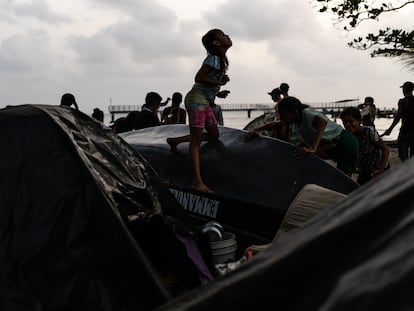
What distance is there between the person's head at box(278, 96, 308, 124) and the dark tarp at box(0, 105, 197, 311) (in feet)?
9.56

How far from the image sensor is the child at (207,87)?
18.2 feet

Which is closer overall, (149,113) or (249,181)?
(249,181)

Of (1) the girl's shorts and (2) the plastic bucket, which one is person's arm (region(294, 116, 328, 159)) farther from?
(2) the plastic bucket

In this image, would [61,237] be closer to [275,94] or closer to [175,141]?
[175,141]

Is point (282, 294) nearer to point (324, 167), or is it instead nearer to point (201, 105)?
point (324, 167)

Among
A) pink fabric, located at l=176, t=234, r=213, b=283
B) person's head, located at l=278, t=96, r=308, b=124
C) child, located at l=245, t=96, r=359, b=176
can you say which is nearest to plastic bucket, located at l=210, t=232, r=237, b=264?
pink fabric, located at l=176, t=234, r=213, b=283

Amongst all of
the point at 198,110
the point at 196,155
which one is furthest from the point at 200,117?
the point at 196,155

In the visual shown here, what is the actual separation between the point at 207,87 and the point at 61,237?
125 inches

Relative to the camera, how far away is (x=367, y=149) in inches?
250

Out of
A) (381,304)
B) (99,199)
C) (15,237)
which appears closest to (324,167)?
(99,199)

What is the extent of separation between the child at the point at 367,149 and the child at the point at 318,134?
0.34m

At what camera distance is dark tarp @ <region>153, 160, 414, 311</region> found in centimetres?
98

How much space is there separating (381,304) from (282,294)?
23cm

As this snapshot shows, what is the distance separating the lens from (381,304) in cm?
94
